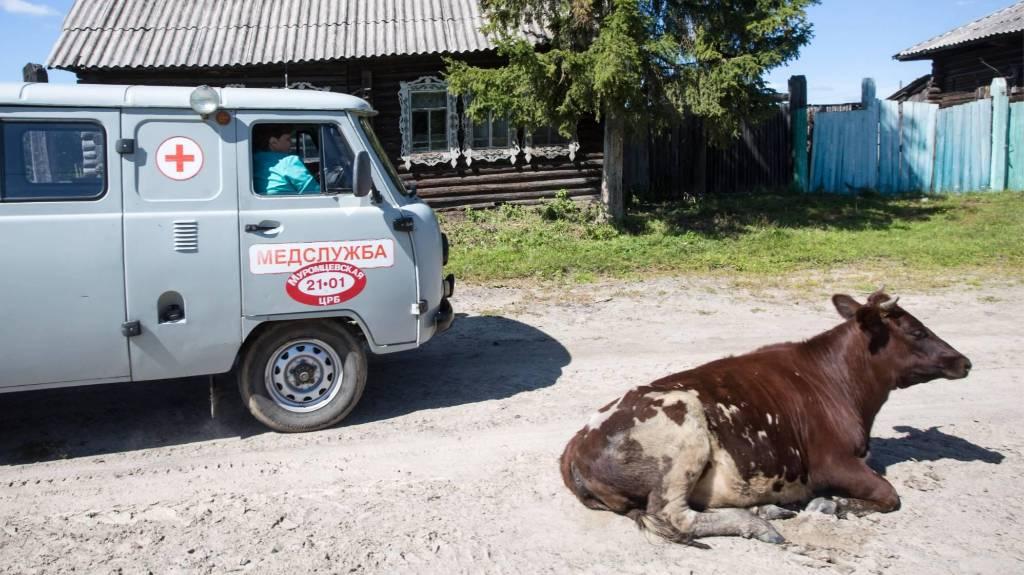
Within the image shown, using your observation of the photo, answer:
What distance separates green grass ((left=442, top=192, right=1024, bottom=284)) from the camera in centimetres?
1130

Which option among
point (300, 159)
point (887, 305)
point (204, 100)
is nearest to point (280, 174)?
point (300, 159)

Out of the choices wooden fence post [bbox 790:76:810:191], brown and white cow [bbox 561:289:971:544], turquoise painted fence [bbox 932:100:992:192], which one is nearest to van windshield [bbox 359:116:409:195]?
brown and white cow [bbox 561:289:971:544]

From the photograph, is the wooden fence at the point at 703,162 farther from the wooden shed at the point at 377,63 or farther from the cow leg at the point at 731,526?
the cow leg at the point at 731,526

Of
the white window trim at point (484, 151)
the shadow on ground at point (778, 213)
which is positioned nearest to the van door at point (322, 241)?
the shadow on ground at point (778, 213)

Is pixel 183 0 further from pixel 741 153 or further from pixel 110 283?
pixel 110 283

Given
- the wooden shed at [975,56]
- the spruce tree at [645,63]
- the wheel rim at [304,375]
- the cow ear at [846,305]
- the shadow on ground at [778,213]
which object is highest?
the wooden shed at [975,56]

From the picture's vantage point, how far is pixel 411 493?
482 centimetres

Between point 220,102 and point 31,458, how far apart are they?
2.71 meters

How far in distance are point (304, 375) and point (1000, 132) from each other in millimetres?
17389

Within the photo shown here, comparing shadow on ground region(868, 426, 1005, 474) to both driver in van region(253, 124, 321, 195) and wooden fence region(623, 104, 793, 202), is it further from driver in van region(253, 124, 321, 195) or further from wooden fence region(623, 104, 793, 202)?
wooden fence region(623, 104, 793, 202)

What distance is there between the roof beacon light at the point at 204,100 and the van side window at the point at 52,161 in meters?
0.62

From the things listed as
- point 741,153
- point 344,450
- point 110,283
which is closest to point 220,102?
point 110,283

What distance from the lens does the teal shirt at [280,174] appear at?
570cm

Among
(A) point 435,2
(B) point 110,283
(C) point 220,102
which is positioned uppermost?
(A) point 435,2
